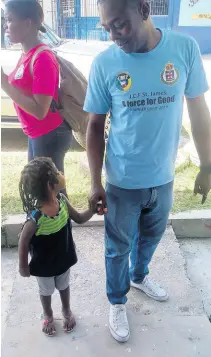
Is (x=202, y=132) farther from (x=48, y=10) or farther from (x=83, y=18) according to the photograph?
(x=83, y=18)

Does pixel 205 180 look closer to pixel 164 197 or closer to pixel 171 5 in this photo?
pixel 164 197

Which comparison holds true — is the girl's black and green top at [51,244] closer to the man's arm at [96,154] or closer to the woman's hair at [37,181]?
the woman's hair at [37,181]

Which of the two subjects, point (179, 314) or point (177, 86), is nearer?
point (177, 86)

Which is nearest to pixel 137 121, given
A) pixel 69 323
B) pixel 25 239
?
pixel 25 239

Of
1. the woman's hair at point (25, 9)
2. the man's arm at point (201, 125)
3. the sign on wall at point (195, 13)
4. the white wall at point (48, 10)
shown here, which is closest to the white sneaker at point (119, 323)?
the man's arm at point (201, 125)

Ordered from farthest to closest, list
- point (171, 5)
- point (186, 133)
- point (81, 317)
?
1. point (171, 5)
2. point (186, 133)
3. point (81, 317)

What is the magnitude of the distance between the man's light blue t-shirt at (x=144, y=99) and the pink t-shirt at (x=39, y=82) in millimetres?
447

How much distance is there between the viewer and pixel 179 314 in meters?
2.26

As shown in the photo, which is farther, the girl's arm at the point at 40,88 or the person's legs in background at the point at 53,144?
the person's legs in background at the point at 53,144

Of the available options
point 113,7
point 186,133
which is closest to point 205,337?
point 113,7

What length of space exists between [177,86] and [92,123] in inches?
17.5

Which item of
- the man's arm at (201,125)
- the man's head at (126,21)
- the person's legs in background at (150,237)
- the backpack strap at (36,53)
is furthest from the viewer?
the backpack strap at (36,53)

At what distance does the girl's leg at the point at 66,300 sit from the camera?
2023mm

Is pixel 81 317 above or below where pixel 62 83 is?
below
